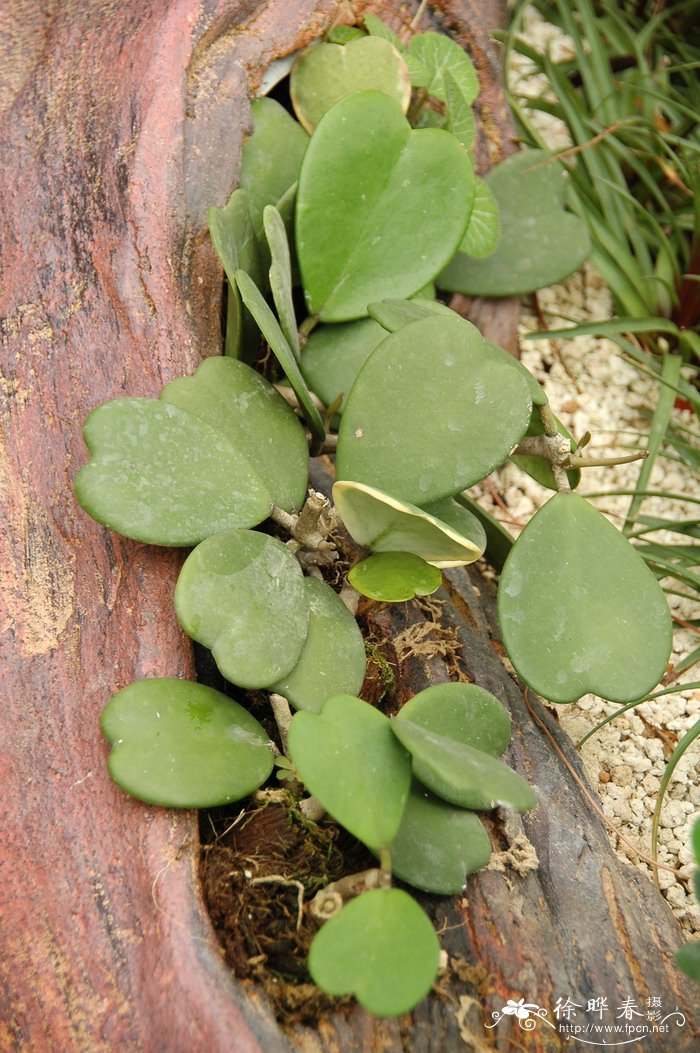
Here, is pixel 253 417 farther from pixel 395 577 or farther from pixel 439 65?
pixel 439 65

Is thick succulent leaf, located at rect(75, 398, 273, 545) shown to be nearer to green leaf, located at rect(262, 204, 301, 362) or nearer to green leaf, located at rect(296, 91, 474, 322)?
green leaf, located at rect(262, 204, 301, 362)

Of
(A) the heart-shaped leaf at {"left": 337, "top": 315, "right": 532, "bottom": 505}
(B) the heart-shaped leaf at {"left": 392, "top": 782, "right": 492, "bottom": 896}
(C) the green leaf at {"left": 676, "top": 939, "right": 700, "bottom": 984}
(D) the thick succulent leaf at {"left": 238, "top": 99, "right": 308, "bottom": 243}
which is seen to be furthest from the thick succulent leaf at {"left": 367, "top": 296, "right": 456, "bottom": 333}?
(C) the green leaf at {"left": 676, "top": 939, "right": 700, "bottom": 984}

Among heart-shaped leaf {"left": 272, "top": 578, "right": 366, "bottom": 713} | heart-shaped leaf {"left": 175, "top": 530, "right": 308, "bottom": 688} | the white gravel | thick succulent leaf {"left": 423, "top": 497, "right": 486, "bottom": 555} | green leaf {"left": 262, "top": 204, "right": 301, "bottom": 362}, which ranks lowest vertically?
the white gravel

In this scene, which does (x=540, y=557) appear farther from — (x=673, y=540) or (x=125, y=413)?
(x=673, y=540)

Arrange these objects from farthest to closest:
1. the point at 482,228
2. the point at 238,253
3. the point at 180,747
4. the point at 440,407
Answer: the point at 482,228 → the point at 238,253 → the point at 440,407 → the point at 180,747

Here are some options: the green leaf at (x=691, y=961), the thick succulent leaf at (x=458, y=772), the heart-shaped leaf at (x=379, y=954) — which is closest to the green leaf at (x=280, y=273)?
the thick succulent leaf at (x=458, y=772)

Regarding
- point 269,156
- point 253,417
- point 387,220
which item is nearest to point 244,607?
point 253,417
